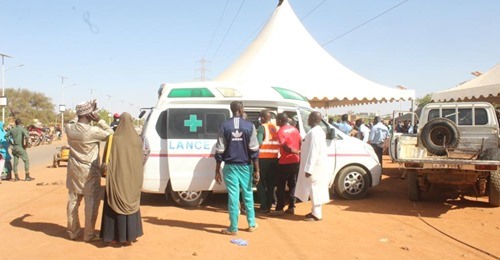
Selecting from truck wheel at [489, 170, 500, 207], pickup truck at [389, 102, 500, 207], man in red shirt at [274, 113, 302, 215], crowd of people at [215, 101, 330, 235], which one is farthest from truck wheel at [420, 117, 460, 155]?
man in red shirt at [274, 113, 302, 215]

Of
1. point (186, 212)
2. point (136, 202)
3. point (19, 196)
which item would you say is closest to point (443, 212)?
point (186, 212)

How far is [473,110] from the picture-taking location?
31.3ft

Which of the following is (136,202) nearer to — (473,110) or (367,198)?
(367,198)

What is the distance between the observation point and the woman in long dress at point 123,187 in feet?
16.8

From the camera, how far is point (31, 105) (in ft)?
215

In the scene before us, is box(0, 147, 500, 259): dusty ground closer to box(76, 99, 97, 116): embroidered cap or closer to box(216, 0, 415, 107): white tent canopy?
box(76, 99, 97, 116): embroidered cap

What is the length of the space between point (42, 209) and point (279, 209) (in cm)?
431

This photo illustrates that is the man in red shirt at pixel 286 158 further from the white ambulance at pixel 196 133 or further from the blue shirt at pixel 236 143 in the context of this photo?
the blue shirt at pixel 236 143

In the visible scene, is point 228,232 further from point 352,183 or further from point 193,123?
point 352,183

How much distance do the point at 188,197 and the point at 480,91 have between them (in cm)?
1060

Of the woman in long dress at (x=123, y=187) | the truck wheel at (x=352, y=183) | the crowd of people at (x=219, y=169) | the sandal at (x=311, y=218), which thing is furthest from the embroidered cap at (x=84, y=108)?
the truck wheel at (x=352, y=183)

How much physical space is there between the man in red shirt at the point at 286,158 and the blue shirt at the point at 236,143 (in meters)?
1.21

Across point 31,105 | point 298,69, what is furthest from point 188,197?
point 31,105

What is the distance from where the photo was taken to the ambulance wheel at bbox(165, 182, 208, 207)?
7629 millimetres
